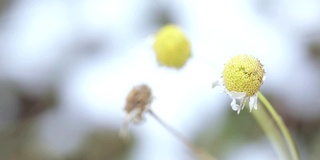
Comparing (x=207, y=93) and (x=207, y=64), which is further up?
(x=207, y=64)

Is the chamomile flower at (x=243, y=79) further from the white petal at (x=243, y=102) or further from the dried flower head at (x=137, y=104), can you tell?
the dried flower head at (x=137, y=104)

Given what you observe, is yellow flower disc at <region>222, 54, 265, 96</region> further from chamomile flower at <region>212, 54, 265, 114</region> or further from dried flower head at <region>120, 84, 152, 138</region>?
dried flower head at <region>120, 84, 152, 138</region>

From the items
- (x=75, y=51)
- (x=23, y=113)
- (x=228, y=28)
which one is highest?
(x=228, y=28)

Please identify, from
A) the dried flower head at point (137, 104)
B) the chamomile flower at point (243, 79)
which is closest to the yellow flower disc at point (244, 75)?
the chamomile flower at point (243, 79)

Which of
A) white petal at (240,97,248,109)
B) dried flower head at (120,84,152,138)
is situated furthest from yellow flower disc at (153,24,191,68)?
white petal at (240,97,248,109)

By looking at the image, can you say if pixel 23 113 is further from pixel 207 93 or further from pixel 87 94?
pixel 207 93

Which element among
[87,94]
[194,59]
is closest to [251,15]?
[87,94]
